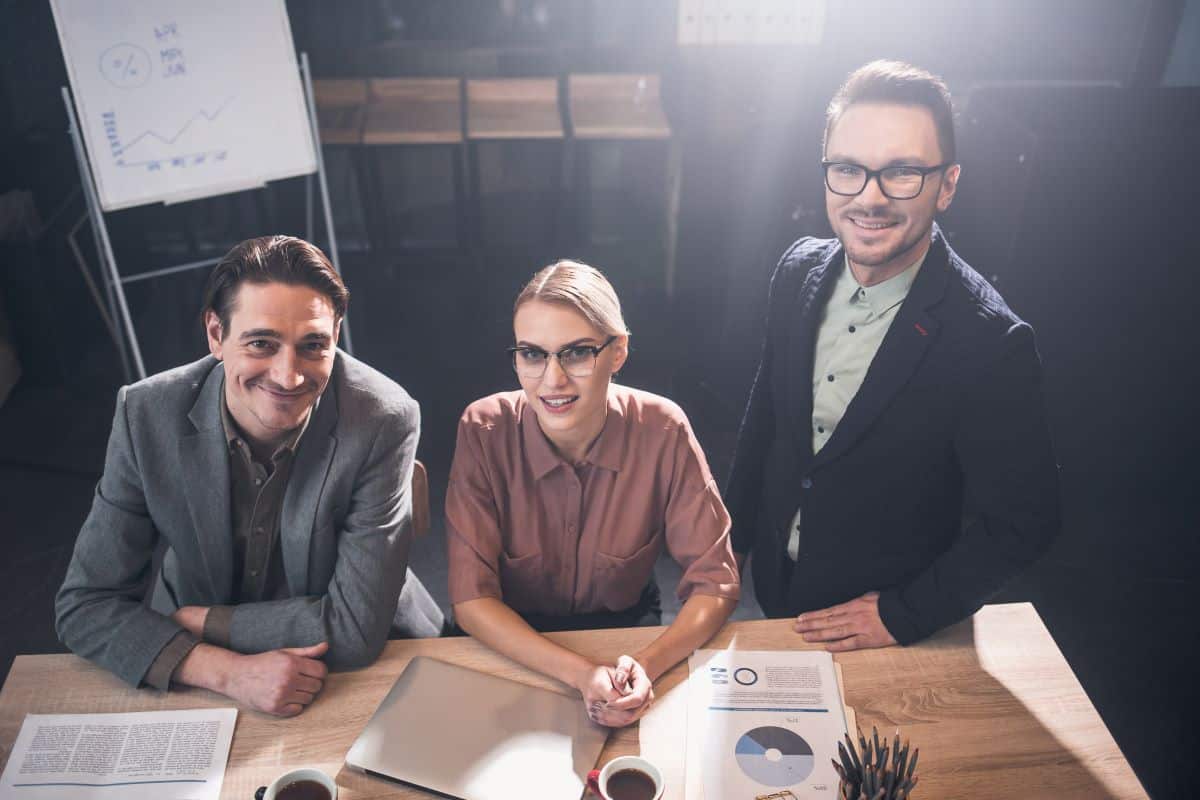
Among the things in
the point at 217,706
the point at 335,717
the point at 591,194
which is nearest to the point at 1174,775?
the point at 335,717

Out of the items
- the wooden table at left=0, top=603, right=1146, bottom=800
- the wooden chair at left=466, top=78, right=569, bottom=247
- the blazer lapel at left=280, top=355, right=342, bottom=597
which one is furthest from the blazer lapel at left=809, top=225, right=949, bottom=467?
the wooden chair at left=466, top=78, right=569, bottom=247

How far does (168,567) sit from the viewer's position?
5.79 feet

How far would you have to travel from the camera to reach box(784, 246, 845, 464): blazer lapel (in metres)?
1.77

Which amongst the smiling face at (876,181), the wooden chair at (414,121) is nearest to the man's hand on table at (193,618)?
the smiling face at (876,181)

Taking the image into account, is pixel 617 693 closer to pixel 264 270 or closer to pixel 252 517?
pixel 252 517

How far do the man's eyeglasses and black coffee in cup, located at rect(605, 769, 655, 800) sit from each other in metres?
0.95

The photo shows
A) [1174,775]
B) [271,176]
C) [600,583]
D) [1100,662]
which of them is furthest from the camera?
[271,176]

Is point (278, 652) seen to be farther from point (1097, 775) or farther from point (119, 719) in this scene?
point (1097, 775)

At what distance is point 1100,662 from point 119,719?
95.4 inches

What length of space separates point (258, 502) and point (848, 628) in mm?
1022

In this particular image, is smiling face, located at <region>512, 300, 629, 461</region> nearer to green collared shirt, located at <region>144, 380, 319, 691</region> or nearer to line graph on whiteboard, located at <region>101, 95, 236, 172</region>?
green collared shirt, located at <region>144, 380, 319, 691</region>

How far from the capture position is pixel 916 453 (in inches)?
65.3

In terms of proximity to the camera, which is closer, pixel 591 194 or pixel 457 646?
pixel 457 646

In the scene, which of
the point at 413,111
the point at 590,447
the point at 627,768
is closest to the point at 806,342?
the point at 590,447
